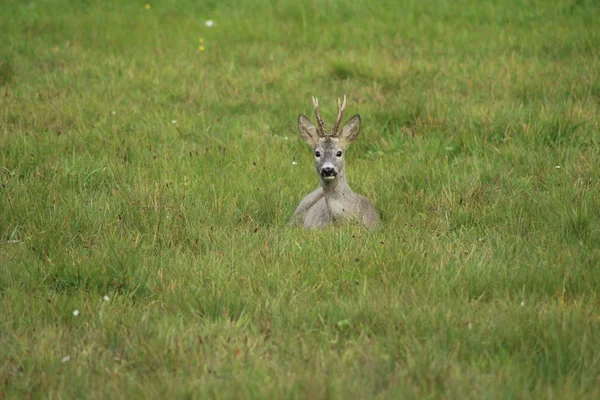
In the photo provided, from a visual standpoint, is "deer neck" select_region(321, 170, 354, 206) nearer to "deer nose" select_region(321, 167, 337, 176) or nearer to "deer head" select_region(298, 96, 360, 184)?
"deer head" select_region(298, 96, 360, 184)

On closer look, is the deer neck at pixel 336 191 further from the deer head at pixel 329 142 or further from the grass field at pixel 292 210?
the grass field at pixel 292 210

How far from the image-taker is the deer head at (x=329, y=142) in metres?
5.85

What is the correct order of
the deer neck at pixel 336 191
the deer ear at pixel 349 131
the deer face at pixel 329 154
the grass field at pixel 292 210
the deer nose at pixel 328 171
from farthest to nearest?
1. the deer ear at pixel 349 131
2. the deer neck at pixel 336 191
3. the deer face at pixel 329 154
4. the deer nose at pixel 328 171
5. the grass field at pixel 292 210

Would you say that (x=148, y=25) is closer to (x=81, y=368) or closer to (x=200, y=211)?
(x=200, y=211)

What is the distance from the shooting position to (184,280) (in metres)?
4.59

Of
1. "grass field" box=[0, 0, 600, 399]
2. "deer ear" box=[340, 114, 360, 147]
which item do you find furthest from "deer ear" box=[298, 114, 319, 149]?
"grass field" box=[0, 0, 600, 399]

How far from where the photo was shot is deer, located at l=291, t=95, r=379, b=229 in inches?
231

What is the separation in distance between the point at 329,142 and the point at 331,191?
0.38 meters

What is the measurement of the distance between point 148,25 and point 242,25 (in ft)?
4.52

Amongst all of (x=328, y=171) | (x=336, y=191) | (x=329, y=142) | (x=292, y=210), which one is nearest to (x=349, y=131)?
(x=329, y=142)

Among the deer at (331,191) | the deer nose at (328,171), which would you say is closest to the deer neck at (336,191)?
the deer at (331,191)

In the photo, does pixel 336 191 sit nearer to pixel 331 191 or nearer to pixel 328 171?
pixel 331 191

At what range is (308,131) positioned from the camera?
6.33 m

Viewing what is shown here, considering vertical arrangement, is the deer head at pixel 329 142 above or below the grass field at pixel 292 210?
above
